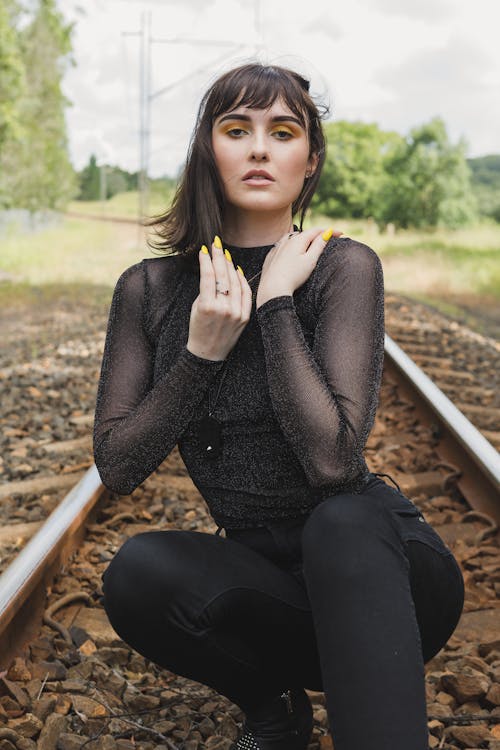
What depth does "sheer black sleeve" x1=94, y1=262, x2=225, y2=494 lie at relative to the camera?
1730 mm

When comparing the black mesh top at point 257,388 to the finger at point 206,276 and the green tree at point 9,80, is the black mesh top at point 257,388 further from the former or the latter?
the green tree at point 9,80

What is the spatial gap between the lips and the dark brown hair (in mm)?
76

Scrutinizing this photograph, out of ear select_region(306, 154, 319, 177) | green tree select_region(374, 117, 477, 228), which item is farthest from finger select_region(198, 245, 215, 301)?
green tree select_region(374, 117, 477, 228)

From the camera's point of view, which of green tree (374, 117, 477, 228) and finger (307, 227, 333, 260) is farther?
green tree (374, 117, 477, 228)

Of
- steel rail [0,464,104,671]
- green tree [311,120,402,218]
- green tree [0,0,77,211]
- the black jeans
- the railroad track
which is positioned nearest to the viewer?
the black jeans

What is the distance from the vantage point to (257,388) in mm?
1782

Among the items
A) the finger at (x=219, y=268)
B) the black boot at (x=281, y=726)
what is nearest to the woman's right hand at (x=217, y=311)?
the finger at (x=219, y=268)

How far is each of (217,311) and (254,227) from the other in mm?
293

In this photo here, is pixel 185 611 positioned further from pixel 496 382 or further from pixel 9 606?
pixel 496 382

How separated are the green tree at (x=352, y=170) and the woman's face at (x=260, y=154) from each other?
→ 4934cm

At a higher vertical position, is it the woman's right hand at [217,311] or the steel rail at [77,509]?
the woman's right hand at [217,311]

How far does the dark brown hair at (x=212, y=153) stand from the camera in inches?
71.4

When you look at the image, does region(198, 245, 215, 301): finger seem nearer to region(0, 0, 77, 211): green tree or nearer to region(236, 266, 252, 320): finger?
region(236, 266, 252, 320): finger

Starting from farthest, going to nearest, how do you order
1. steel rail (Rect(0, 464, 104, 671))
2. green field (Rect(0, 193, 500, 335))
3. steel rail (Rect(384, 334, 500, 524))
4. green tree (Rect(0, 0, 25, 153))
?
1. green tree (Rect(0, 0, 25, 153))
2. green field (Rect(0, 193, 500, 335))
3. steel rail (Rect(384, 334, 500, 524))
4. steel rail (Rect(0, 464, 104, 671))
